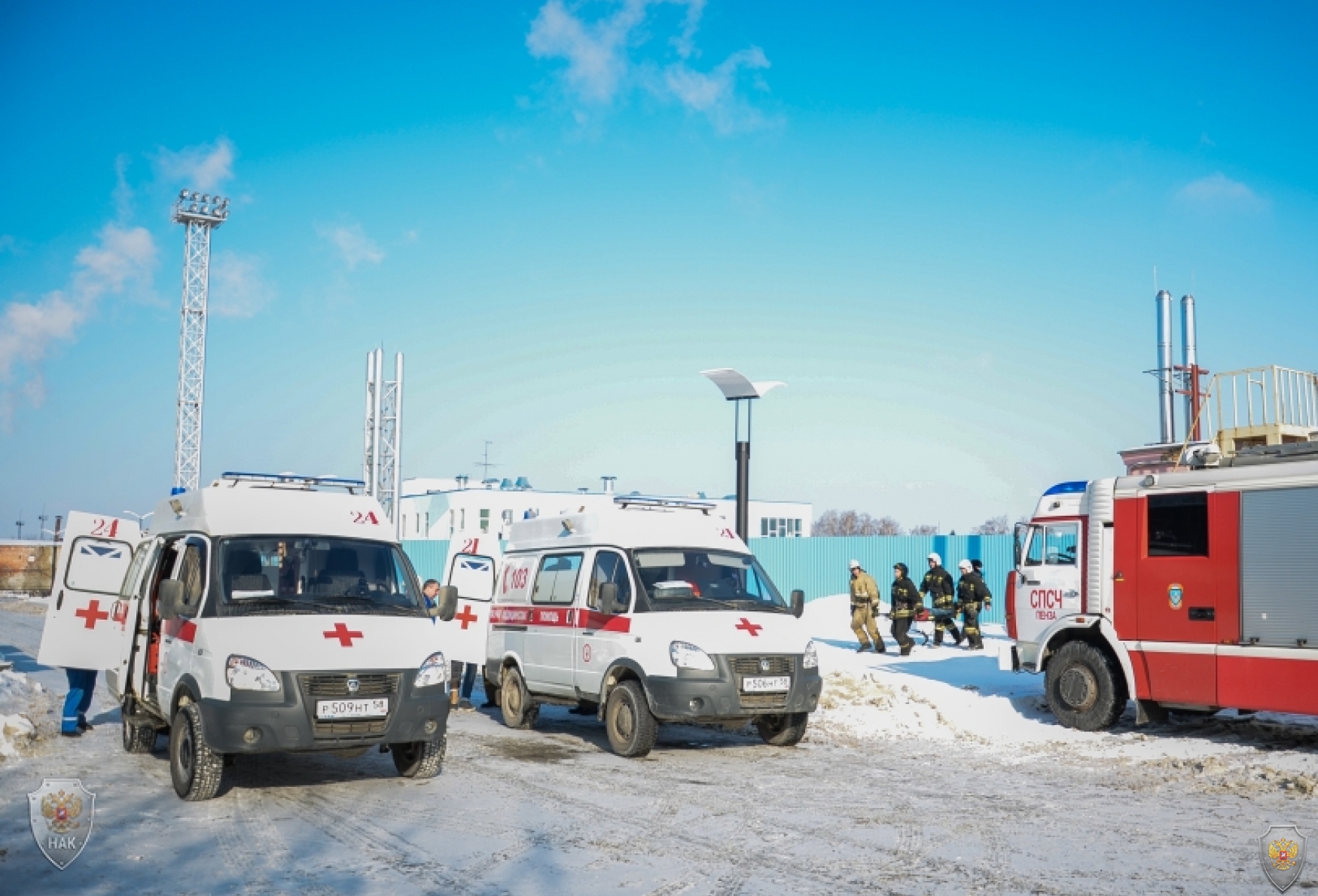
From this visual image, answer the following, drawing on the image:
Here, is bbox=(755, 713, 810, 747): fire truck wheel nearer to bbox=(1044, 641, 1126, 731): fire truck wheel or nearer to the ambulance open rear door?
bbox=(1044, 641, 1126, 731): fire truck wheel

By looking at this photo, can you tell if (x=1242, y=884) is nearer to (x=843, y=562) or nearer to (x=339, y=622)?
(x=339, y=622)

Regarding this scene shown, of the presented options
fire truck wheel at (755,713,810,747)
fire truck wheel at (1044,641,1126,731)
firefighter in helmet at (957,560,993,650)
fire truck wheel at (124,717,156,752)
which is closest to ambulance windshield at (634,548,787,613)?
fire truck wheel at (755,713,810,747)

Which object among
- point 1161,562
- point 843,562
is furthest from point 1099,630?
point 843,562

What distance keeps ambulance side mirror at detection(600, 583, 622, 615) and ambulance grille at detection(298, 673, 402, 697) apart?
2.96m

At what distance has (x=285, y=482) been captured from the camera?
1010 cm

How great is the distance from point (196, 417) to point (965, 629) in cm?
3473

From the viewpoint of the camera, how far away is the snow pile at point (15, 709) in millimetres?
9938

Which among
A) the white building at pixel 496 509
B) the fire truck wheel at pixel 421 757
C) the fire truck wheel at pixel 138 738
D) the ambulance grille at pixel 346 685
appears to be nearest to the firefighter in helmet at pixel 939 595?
the fire truck wheel at pixel 421 757

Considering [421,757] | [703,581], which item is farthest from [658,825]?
[703,581]

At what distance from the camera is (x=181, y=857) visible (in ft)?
22.5

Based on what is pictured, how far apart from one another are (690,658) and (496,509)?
52.7 meters

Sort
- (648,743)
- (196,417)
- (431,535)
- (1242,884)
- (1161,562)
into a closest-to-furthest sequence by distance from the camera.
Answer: (1242,884) → (648,743) → (1161,562) → (196,417) → (431,535)

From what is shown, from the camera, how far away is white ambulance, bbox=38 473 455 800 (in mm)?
8133

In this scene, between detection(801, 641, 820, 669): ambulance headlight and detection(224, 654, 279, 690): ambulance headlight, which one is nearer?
detection(224, 654, 279, 690): ambulance headlight
